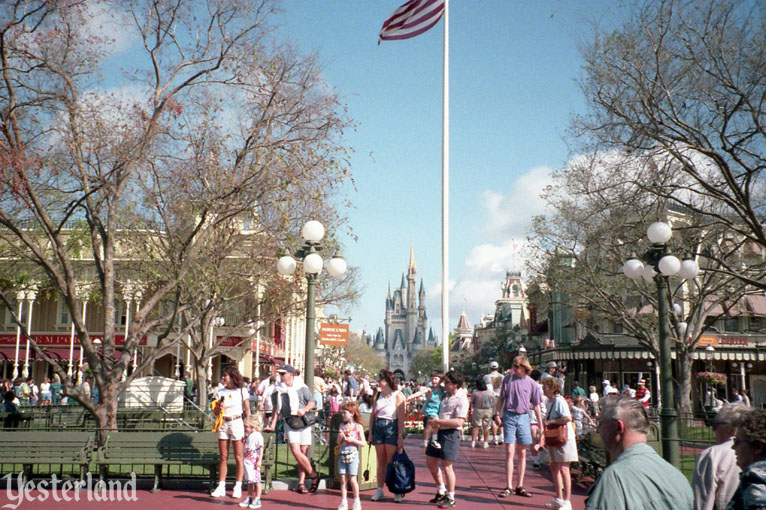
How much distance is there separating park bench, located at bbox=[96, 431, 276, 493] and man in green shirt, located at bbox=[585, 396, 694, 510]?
783cm

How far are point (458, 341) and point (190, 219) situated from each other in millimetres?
184754

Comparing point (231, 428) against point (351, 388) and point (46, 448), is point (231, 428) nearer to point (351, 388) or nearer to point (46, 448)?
point (46, 448)

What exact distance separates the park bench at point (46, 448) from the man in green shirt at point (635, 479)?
9.29 m

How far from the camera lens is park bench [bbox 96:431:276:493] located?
1045cm

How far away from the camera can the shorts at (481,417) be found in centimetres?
1684

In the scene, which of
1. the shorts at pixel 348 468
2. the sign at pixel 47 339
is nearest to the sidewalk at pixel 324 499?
the shorts at pixel 348 468

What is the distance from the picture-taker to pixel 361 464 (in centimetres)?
1062

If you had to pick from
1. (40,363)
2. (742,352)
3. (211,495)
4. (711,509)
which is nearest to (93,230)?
(211,495)

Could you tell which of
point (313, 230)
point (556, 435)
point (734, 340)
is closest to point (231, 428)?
point (313, 230)

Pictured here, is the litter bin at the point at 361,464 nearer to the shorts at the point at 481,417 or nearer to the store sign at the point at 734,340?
the shorts at the point at 481,417

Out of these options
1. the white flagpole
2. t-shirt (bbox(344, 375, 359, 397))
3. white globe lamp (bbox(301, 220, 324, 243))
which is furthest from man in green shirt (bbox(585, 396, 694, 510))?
t-shirt (bbox(344, 375, 359, 397))

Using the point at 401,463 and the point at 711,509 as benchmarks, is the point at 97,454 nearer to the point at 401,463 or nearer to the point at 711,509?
the point at 401,463

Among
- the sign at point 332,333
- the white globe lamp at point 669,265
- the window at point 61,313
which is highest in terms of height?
the window at point 61,313

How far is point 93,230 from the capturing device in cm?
1346
